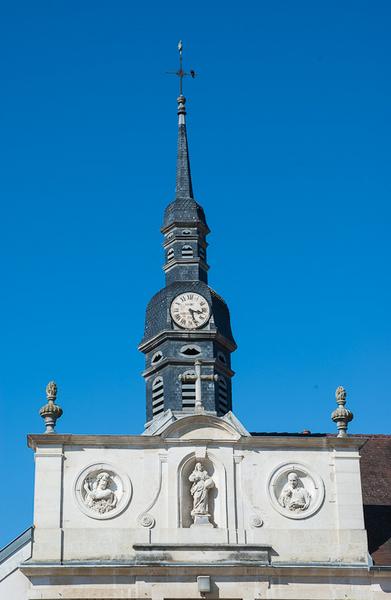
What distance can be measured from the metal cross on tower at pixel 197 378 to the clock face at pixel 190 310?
1143 mm

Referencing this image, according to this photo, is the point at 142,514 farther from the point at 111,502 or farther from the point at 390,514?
the point at 390,514

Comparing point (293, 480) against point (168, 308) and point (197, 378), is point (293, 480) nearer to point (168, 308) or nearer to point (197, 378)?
point (197, 378)

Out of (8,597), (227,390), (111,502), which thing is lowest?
(8,597)

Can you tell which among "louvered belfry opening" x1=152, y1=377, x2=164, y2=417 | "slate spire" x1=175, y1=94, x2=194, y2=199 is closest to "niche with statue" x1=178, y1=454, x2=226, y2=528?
"louvered belfry opening" x1=152, y1=377, x2=164, y2=417

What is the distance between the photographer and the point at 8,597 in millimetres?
28359

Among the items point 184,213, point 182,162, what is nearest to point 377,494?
point 184,213

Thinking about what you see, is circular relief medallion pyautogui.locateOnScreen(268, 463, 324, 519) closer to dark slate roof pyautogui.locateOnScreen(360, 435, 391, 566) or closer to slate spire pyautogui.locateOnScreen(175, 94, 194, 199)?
dark slate roof pyautogui.locateOnScreen(360, 435, 391, 566)

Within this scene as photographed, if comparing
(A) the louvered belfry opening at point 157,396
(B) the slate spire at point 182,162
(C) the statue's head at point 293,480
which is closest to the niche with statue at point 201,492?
(C) the statue's head at point 293,480

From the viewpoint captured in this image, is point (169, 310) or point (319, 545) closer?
point (319, 545)

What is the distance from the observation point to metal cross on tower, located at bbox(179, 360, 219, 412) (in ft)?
97.5

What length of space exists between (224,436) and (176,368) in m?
2.57

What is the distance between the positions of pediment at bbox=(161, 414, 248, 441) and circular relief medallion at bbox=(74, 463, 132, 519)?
138 centimetres

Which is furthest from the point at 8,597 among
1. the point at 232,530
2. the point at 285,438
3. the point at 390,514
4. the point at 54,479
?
the point at 390,514

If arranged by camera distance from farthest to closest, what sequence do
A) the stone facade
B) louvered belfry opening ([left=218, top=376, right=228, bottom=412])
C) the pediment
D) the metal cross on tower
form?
louvered belfry opening ([left=218, top=376, right=228, bottom=412]), the metal cross on tower, the pediment, the stone facade
